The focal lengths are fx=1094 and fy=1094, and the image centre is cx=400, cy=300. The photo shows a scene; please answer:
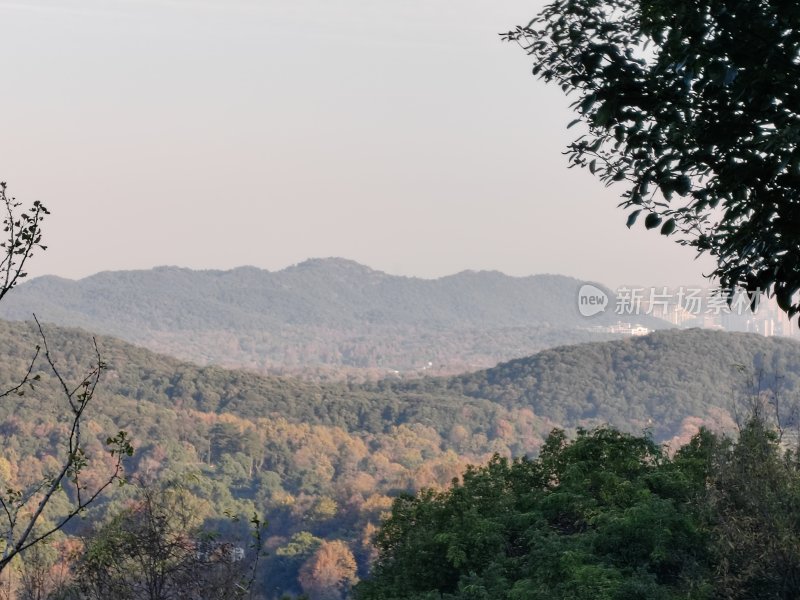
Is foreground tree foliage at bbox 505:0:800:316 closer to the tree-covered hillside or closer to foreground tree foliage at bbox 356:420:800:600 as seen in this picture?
foreground tree foliage at bbox 356:420:800:600

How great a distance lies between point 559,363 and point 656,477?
80.5 m

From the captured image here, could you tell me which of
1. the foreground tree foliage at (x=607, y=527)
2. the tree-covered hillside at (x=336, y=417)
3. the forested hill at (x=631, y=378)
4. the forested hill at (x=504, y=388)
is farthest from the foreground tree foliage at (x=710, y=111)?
the forested hill at (x=631, y=378)

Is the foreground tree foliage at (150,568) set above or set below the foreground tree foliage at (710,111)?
below

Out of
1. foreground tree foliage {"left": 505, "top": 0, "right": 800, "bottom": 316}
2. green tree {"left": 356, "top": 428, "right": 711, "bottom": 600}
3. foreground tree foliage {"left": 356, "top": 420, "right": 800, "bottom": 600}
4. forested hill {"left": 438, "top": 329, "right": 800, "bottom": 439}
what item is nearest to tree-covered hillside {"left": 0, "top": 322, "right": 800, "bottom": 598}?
forested hill {"left": 438, "top": 329, "right": 800, "bottom": 439}

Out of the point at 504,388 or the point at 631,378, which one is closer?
the point at 631,378

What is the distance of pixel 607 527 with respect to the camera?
25.3 feet

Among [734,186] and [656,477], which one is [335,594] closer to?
[656,477]

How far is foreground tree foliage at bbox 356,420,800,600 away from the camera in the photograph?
21.8ft

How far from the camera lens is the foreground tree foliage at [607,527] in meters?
6.65

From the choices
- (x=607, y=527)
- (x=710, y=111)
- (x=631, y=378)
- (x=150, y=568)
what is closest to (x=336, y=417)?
(x=631, y=378)

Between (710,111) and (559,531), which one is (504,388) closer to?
(559,531)

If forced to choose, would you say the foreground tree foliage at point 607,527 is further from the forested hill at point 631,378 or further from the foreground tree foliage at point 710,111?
the forested hill at point 631,378

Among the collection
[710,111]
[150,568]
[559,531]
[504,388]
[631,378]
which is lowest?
[504,388]

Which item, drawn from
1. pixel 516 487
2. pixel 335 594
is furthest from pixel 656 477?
pixel 335 594
